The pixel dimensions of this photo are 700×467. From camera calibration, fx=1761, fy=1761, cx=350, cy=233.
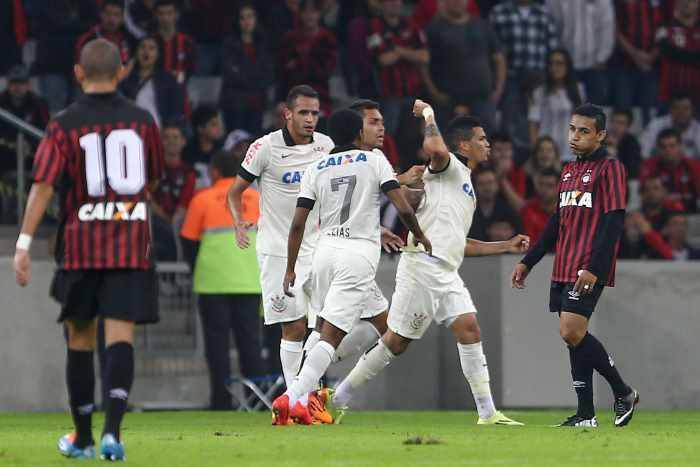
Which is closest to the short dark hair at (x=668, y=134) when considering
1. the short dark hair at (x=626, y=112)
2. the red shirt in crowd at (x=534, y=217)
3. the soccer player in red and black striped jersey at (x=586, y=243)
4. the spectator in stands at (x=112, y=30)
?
the short dark hair at (x=626, y=112)

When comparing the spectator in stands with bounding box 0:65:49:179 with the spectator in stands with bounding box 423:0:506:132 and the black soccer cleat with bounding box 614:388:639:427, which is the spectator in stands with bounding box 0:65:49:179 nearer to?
the spectator in stands with bounding box 423:0:506:132

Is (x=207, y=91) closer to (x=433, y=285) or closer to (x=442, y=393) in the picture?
(x=442, y=393)

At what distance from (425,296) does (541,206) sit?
603cm

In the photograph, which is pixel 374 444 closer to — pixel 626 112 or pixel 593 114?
pixel 593 114

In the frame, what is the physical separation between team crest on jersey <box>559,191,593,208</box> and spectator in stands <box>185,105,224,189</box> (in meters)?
7.11

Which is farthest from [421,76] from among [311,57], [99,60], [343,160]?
[99,60]

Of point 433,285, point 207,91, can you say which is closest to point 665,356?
point 433,285

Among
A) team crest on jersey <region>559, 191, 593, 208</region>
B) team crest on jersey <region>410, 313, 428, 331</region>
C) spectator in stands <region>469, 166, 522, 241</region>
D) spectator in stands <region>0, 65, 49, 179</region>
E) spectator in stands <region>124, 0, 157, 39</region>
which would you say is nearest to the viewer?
team crest on jersey <region>559, 191, 593, 208</region>

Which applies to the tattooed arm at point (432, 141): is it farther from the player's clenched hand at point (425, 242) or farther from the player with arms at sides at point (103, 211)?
Answer: the player with arms at sides at point (103, 211)

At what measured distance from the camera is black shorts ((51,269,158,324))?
8.23 meters

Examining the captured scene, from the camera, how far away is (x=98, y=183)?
8211 millimetres

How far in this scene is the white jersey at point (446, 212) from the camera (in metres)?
11.9

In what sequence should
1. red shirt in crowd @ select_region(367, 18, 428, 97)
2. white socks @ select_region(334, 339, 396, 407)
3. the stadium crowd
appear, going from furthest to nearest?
red shirt in crowd @ select_region(367, 18, 428, 97) < the stadium crowd < white socks @ select_region(334, 339, 396, 407)

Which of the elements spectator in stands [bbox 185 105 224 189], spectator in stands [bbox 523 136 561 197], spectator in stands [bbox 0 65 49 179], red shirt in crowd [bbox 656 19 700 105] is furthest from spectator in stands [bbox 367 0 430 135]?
spectator in stands [bbox 0 65 49 179]
